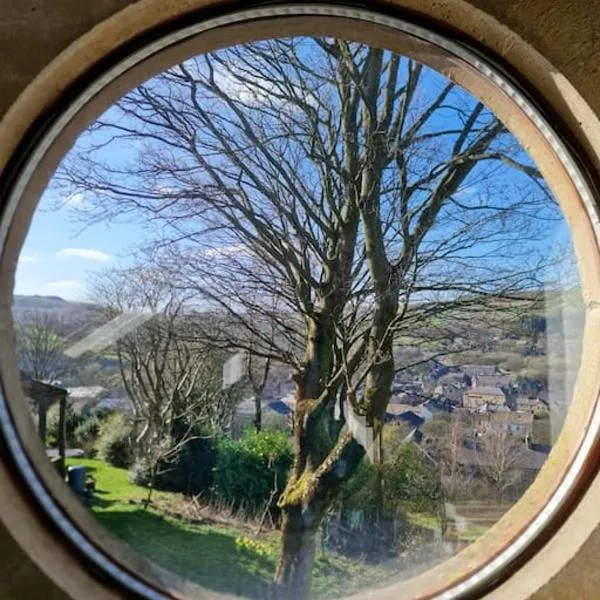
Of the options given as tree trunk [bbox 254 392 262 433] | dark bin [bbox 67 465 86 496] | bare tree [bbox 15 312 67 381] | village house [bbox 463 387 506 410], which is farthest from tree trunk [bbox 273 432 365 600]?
bare tree [bbox 15 312 67 381]

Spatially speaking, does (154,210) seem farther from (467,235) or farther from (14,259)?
(467,235)

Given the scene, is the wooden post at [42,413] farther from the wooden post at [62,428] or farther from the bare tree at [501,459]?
the bare tree at [501,459]

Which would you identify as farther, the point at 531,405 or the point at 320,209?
the point at 320,209

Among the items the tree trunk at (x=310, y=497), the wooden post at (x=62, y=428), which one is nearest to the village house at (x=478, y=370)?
the tree trunk at (x=310, y=497)

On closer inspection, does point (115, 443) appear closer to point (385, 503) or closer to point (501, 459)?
point (385, 503)

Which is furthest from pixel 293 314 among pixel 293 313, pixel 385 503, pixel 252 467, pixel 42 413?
pixel 42 413

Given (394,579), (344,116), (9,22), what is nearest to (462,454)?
(394,579)

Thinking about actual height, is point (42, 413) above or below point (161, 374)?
below
